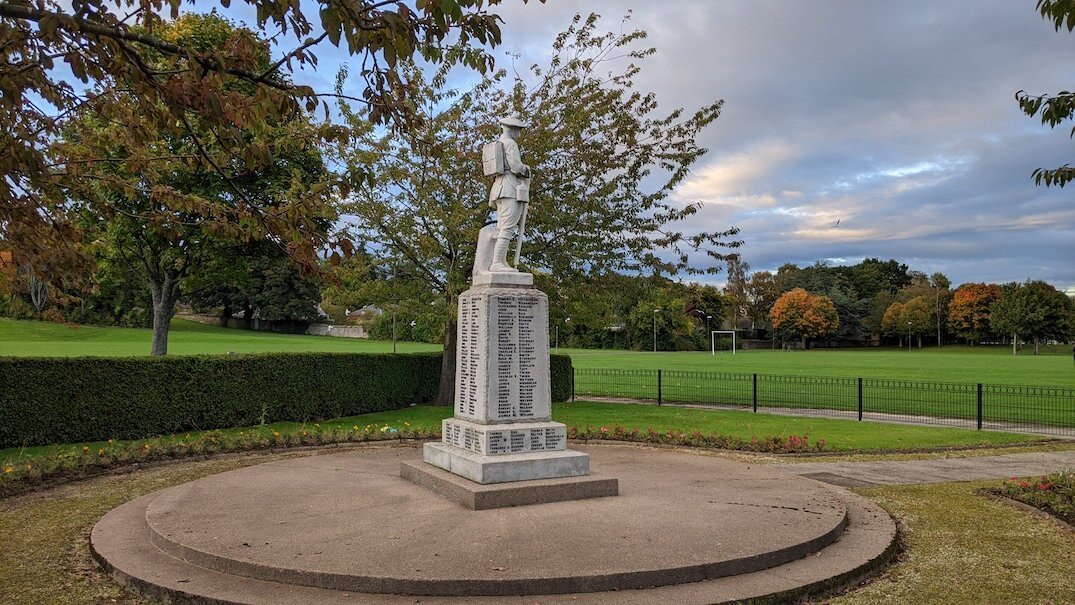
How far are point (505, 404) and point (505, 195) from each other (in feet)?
8.42

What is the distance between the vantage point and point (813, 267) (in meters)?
111

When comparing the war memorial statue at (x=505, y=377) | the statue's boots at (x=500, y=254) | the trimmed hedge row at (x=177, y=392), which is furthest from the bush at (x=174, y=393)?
the statue's boots at (x=500, y=254)

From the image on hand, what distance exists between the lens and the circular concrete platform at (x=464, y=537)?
555 centimetres

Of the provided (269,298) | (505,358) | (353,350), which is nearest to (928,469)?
(505,358)

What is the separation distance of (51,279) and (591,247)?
13794mm

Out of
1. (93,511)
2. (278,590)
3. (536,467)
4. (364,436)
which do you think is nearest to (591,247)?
(364,436)

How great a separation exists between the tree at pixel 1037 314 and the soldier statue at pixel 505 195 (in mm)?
84327

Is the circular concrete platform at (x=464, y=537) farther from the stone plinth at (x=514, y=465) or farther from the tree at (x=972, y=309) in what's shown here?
the tree at (x=972, y=309)

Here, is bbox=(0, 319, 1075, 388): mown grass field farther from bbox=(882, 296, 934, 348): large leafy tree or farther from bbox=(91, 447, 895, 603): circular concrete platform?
bbox=(882, 296, 934, 348): large leafy tree

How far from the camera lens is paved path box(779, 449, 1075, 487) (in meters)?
10.7

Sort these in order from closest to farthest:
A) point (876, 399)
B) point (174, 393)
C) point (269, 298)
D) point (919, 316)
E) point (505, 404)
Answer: point (505, 404) < point (174, 393) < point (876, 399) < point (269, 298) < point (919, 316)

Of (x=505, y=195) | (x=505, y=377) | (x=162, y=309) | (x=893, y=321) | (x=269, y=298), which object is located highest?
(x=269, y=298)

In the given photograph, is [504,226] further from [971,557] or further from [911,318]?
[911,318]

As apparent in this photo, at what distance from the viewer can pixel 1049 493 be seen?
28.6 ft
